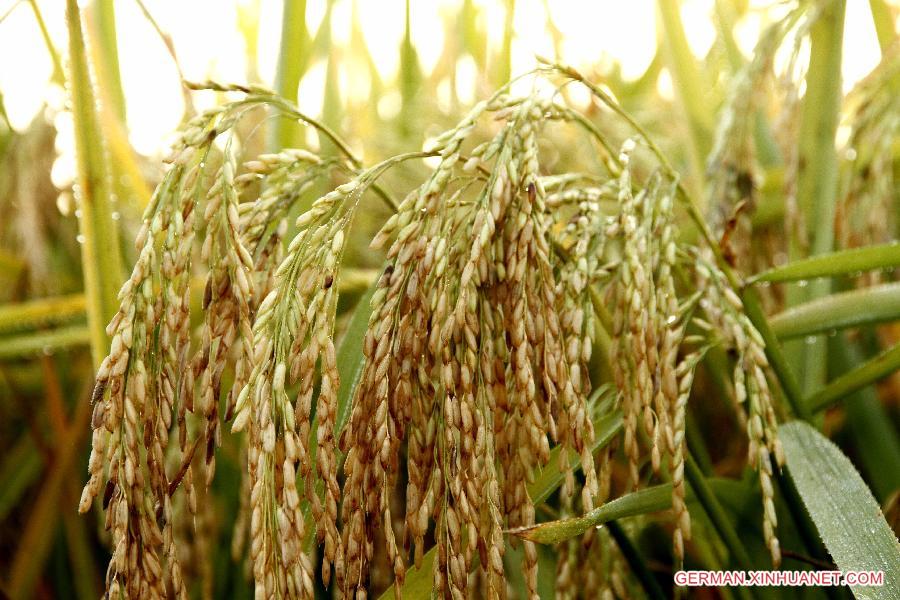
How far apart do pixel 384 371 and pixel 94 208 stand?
1.64 ft

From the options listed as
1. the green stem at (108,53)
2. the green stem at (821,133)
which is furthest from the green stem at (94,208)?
the green stem at (821,133)

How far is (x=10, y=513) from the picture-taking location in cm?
166

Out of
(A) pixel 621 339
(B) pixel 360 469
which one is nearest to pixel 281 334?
(B) pixel 360 469

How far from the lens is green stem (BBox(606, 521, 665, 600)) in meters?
0.89

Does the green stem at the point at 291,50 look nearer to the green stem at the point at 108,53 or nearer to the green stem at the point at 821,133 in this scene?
the green stem at the point at 108,53

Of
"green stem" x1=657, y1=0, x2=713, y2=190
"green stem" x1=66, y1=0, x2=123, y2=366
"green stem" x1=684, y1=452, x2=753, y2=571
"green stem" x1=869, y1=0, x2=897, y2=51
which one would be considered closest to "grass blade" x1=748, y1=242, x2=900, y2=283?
"green stem" x1=684, y1=452, x2=753, y2=571

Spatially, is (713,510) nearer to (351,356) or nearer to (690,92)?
(351,356)

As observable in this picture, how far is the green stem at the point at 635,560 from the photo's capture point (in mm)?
889

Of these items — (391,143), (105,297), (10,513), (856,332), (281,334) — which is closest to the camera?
(281,334)

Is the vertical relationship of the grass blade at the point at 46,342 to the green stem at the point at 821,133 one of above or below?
below

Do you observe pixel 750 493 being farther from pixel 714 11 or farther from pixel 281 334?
pixel 714 11

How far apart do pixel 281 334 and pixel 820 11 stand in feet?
3.23

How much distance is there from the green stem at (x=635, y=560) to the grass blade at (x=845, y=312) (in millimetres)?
353

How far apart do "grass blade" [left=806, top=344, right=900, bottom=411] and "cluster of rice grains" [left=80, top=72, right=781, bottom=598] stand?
0.82ft
